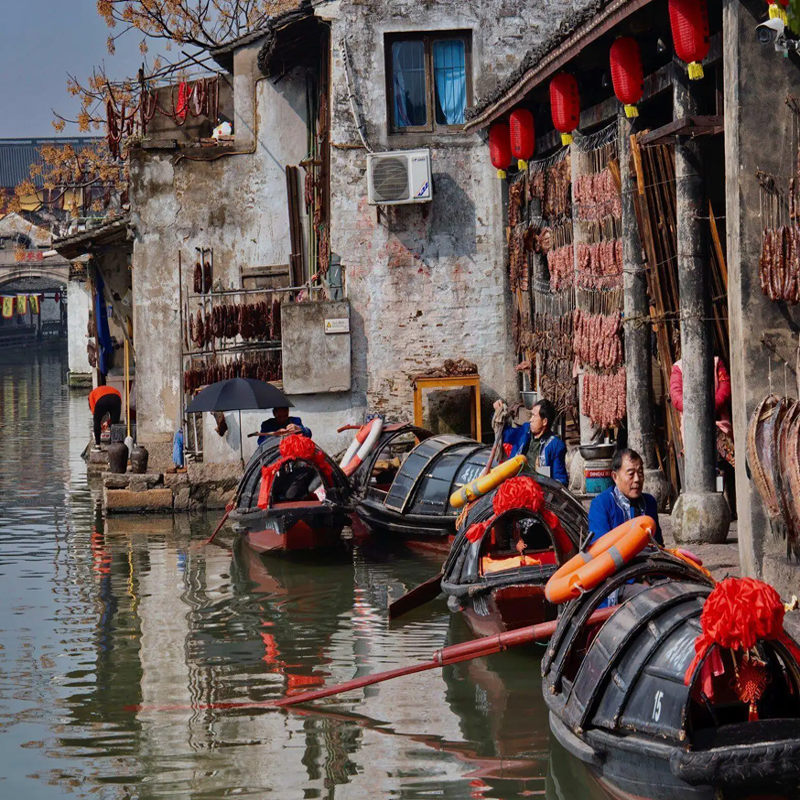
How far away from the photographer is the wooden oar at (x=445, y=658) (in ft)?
29.4

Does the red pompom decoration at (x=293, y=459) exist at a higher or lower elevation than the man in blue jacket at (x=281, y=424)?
lower

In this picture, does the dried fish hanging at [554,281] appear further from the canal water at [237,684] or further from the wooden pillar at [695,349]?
the wooden pillar at [695,349]

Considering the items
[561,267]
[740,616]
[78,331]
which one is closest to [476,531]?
[740,616]

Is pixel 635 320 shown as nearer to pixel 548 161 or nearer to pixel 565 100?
pixel 565 100

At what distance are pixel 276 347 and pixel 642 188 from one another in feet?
27.5

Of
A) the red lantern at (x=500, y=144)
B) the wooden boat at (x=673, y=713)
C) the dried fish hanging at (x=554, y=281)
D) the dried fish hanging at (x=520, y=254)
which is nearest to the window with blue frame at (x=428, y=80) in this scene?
the red lantern at (x=500, y=144)

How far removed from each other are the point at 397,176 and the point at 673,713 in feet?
45.5

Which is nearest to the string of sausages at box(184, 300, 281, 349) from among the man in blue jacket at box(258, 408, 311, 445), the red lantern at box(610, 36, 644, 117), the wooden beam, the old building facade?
the old building facade

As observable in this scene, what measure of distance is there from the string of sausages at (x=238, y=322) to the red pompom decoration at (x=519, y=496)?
10326 mm

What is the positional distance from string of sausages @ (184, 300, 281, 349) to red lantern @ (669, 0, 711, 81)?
10453mm

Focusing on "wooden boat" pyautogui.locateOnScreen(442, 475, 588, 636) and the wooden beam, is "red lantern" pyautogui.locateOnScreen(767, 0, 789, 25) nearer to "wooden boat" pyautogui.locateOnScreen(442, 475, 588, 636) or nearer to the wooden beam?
the wooden beam

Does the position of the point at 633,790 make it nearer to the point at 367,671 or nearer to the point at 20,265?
the point at 367,671

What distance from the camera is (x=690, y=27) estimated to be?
1171 cm

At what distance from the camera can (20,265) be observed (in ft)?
194
